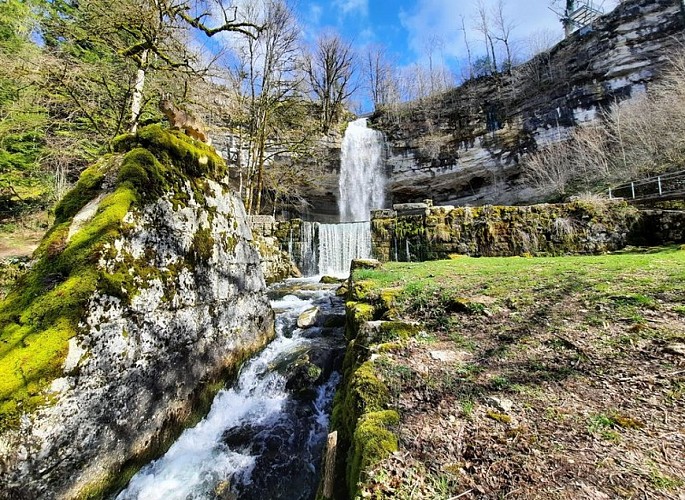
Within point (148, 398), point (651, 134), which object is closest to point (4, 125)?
point (148, 398)

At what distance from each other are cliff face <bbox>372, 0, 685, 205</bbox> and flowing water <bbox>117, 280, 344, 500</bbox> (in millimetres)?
19230

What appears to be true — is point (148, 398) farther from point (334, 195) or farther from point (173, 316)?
point (334, 195)

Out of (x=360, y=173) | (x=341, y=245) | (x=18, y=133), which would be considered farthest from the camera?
(x=360, y=173)

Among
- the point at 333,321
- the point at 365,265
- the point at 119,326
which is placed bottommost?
the point at 333,321

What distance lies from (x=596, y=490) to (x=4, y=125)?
50.3 ft

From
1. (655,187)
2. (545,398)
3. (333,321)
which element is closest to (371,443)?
(545,398)

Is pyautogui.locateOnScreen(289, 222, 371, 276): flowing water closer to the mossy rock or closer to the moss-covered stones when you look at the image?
the moss-covered stones

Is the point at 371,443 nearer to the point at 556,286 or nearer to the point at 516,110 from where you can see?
the point at 556,286

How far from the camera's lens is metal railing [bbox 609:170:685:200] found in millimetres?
11109

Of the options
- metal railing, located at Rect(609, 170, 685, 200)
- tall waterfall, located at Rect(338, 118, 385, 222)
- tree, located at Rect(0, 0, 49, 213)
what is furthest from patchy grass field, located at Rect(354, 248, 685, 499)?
tall waterfall, located at Rect(338, 118, 385, 222)

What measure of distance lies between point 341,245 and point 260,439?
1085 cm

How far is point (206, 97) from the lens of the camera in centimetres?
1061

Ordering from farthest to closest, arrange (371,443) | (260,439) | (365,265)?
(365,265) < (260,439) < (371,443)

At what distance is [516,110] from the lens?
19516 mm
